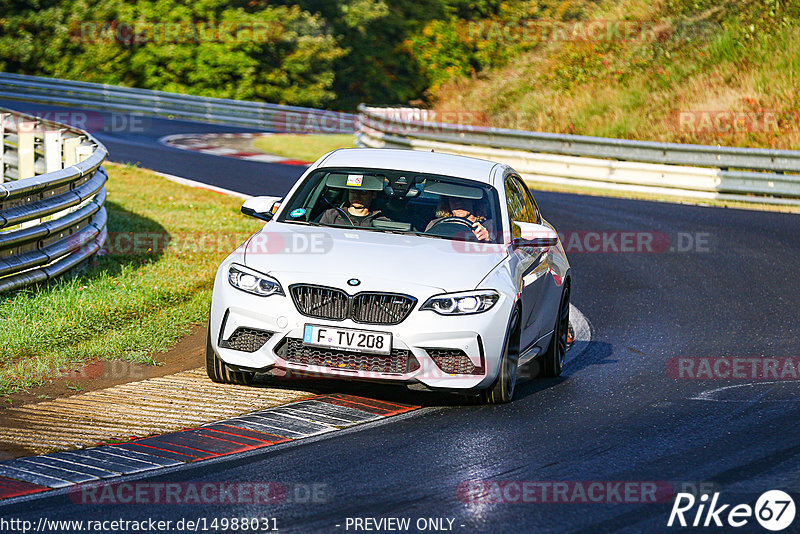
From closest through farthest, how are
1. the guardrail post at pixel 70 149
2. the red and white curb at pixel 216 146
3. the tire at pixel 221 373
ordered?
the tire at pixel 221 373, the guardrail post at pixel 70 149, the red and white curb at pixel 216 146

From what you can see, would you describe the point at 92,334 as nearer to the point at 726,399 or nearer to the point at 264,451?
the point at 264,451

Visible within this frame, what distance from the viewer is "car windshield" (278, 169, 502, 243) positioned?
8.45 metres

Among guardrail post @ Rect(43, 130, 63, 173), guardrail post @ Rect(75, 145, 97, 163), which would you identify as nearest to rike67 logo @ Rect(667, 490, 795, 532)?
guardrail post @ Rect(75, 145, 97, 163)

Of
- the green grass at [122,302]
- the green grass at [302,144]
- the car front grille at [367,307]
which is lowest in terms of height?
the green grass at [302,144]

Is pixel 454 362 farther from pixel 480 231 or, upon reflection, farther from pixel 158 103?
pixel 158 103

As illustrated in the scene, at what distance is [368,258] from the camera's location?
7.55m

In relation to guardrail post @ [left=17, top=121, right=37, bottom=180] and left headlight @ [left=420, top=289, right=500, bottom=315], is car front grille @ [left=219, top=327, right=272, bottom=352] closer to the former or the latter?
left headlight @ [left=420, top=289, right=500, bottom=315]

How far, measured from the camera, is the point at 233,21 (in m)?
45.1

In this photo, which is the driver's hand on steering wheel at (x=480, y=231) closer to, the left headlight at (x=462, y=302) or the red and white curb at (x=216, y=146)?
the left headlight at (x=462, y=302)

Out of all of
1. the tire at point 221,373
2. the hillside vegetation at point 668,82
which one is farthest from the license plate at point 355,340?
the hillside vegetation at point 668,82

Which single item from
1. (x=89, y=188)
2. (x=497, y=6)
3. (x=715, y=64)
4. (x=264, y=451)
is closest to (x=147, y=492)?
(x=264, y=451)

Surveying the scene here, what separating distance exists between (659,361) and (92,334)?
4.67m

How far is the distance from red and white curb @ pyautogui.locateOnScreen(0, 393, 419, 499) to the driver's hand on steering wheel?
1.53 meters

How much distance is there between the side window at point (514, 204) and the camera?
8719mm
